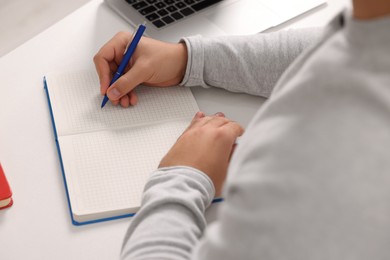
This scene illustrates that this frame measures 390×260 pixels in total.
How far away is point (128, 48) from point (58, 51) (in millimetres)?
146

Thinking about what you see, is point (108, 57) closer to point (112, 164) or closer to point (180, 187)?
point (112, 164)

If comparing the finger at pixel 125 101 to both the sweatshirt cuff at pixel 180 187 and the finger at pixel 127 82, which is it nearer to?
the finger at pixel 127 82

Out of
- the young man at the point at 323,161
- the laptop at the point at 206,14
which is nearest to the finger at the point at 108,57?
the laptop at the point at 206,14

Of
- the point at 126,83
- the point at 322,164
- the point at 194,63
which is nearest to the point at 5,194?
the point at 126,83

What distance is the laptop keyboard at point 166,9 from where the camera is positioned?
3.72 ft

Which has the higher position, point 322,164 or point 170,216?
point 322,164

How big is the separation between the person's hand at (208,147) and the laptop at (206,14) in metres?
0.26

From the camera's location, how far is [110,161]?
2.84ft

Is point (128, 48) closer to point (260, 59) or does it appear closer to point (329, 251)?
point (260, 59)

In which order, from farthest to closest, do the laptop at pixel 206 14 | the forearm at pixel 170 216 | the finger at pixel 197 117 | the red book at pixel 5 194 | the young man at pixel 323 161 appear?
the laptop at pixel 206 14 < the finger at pixel 197 117 < the red book at pixel 5 194 < the forearm at pixel 170 216 < the young man at pixel 323 161

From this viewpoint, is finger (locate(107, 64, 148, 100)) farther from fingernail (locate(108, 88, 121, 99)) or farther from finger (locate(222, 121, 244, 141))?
finger (locate(222, 121, 244, 141))

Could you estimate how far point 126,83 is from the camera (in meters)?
0.95

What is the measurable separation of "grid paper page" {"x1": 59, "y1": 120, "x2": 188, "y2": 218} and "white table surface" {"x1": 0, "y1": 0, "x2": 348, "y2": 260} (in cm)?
2

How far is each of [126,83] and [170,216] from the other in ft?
0.96
